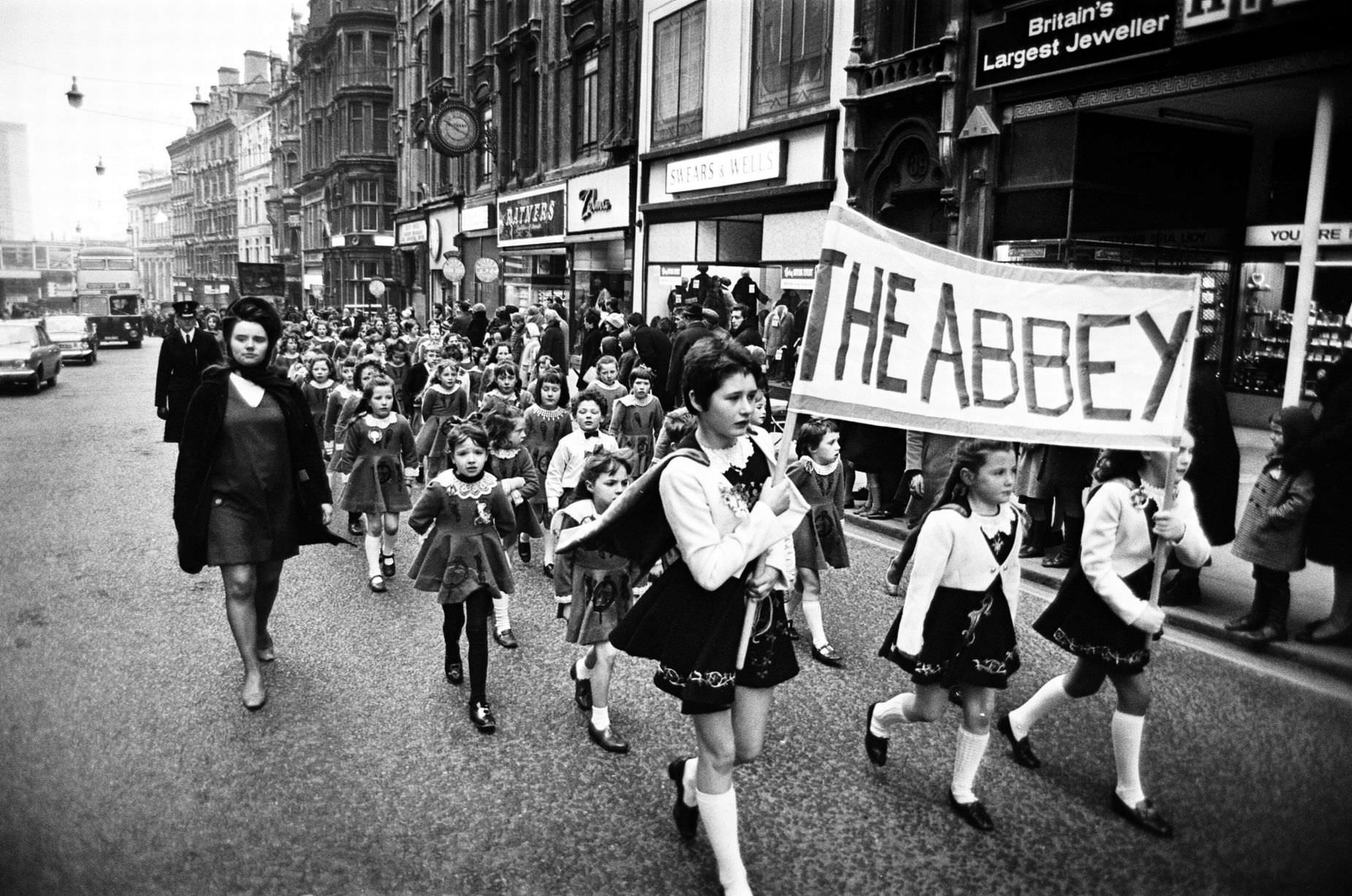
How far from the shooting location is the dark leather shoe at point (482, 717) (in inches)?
196

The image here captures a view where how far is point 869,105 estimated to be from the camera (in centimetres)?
1580

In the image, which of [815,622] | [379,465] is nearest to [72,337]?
[379,465]

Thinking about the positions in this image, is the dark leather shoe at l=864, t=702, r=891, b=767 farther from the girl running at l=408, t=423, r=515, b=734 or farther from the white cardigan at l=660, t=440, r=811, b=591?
the girl running at l=408, t=423, r=515, b=734

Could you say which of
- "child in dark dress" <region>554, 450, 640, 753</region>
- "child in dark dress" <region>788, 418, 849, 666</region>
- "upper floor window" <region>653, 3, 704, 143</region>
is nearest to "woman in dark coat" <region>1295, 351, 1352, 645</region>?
"child in dark dress" <region>788, 418, 849, 666</region>

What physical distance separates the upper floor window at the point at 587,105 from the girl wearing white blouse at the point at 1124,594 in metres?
24.5

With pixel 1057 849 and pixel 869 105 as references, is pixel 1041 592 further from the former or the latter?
pixel 869 105

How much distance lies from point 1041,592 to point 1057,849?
3.95 metres

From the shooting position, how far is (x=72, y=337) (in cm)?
3316

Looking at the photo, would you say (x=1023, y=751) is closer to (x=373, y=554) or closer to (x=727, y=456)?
(x=727, y=456)

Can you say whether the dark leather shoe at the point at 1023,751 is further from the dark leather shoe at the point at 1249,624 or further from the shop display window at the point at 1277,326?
the shop display window at the point at 1277,326

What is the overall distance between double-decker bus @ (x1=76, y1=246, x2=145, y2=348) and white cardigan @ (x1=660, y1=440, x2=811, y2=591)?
4910 centimetres

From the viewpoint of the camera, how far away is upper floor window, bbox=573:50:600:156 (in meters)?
27.2

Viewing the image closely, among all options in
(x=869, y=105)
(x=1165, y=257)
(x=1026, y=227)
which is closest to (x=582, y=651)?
(x=1026, y=227)

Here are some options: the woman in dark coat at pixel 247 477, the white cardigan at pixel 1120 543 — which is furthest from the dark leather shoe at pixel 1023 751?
the woman in dark coat at pixel 247 477
